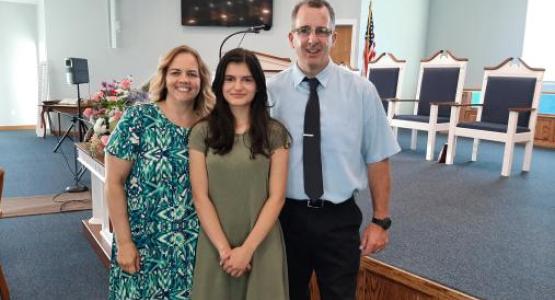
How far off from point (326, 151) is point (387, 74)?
551 cm

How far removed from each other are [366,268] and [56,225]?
2.50 m

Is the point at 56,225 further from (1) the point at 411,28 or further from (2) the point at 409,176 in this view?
(1) the point at 411,28

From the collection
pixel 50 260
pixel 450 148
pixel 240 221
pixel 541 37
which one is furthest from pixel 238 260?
pixel 541 37

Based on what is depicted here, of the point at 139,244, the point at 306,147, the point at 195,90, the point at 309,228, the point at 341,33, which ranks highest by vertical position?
the point at 341,33

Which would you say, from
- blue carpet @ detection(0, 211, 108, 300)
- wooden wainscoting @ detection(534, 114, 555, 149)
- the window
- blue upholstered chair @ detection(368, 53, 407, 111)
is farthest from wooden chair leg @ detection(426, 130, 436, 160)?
blue carpet @ detection(0, 211, 108, 300)

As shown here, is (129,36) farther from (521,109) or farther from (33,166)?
(521,109)

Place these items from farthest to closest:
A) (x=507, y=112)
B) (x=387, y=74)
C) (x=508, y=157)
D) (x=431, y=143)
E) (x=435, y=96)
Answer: (x=387, y=74) → (x=435, y=96) → (x=431, y=143) → (x=507, y=112) → (x=508, y=157)

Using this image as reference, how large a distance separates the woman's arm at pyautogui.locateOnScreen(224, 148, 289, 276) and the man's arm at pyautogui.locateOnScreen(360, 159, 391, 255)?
336 millimetres

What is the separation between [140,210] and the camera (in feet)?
4.77

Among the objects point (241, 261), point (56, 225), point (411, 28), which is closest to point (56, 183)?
point (56, 225)

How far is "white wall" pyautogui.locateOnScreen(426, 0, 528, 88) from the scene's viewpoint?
787 centimetres

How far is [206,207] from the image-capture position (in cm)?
133

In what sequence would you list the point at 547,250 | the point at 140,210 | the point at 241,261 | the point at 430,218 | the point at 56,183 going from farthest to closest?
the point at 56,183, the point at 430,218, the point at 547,250, the point at 140,210, the point at 241,261

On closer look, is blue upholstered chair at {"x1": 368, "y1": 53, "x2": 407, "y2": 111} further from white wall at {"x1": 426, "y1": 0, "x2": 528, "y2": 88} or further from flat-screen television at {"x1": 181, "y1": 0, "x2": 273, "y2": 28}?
white wall at {"x1": 426, "y1": 0, "x2": 528, "y2": 88}
